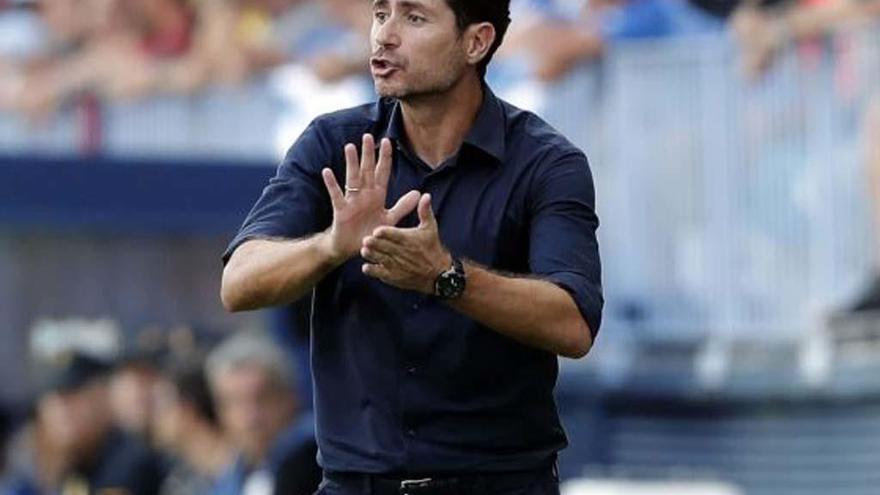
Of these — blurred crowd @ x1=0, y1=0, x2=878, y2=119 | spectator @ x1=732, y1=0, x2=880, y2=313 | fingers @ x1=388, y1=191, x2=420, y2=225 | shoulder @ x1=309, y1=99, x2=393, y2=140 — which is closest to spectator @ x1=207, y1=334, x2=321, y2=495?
shoulder @ x1=309, y1=99, x2=393, y2=140

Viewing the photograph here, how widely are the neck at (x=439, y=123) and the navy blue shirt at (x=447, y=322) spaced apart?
0.08ft

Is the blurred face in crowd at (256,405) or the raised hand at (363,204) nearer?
the raised hand at (363,204)

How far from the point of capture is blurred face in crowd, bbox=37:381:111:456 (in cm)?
972

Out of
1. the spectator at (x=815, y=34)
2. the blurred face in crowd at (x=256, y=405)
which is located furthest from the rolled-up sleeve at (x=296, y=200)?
the spectator at (x=815, y=34)

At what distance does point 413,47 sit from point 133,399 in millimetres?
5576

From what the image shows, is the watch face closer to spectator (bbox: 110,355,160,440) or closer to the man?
the man

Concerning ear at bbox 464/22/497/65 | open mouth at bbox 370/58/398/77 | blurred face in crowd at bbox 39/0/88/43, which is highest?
blurred face in crowd at bbox 39/0/88/43

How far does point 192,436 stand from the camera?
823cm

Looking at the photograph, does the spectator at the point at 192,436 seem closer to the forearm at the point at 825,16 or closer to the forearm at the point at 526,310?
the forearm at the point at 825,16

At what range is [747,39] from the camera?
10.8 metres

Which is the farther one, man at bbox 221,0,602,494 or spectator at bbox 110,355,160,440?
spectator at bbox 110,355,160,440

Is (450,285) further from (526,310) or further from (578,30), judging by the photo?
(578,30)

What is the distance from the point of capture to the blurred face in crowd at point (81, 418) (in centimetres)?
972

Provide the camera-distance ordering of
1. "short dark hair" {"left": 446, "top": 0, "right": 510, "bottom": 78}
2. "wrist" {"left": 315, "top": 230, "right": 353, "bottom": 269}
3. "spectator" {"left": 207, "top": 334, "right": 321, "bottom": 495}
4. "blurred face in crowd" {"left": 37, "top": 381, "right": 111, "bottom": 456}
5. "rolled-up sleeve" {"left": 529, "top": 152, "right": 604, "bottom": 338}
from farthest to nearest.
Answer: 1. "blurred face in crowd" {"left": 37, "top": 381, "right": 111, "bottom": 456}
2. "spectator" {"left": 207, "top": 334, "right": 321, "bottom": 495}
3. "short dark hair" {"left": 446, "top": 0, "right": 510, "bottom": 78}
4. "rolled-up sleeve" {"left": 529, "top": 152, "right": 604, "bottom": 338}
5. "wrist" {"left": 315, "top": 230, "right": 353, "bottom": 269}
